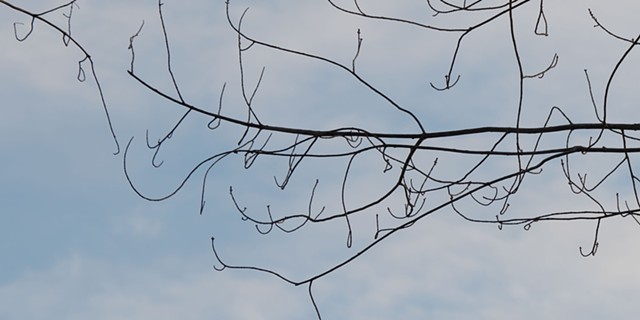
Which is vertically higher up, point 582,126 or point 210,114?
point 210,114

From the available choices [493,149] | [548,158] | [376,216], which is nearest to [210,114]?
[376,216]

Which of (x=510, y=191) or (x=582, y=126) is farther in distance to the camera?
(x=510, y=191)

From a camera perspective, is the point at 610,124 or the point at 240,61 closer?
the point at 610,124

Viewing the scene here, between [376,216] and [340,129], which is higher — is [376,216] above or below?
below

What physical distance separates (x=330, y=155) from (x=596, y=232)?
708 millimetres

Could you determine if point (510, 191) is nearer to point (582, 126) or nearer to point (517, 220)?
point (517, 220)

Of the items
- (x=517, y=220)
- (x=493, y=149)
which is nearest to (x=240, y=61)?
(x=493, y=149)

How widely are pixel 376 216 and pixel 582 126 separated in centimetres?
52

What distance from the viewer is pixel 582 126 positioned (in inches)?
81.4

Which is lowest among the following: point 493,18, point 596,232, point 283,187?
point 596,232

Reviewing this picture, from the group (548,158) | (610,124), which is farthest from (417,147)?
(610,124)

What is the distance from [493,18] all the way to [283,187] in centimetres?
65

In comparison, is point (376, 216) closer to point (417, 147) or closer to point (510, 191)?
point (417, 147)

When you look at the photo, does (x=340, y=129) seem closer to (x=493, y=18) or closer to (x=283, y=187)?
(x=283, y=187)
